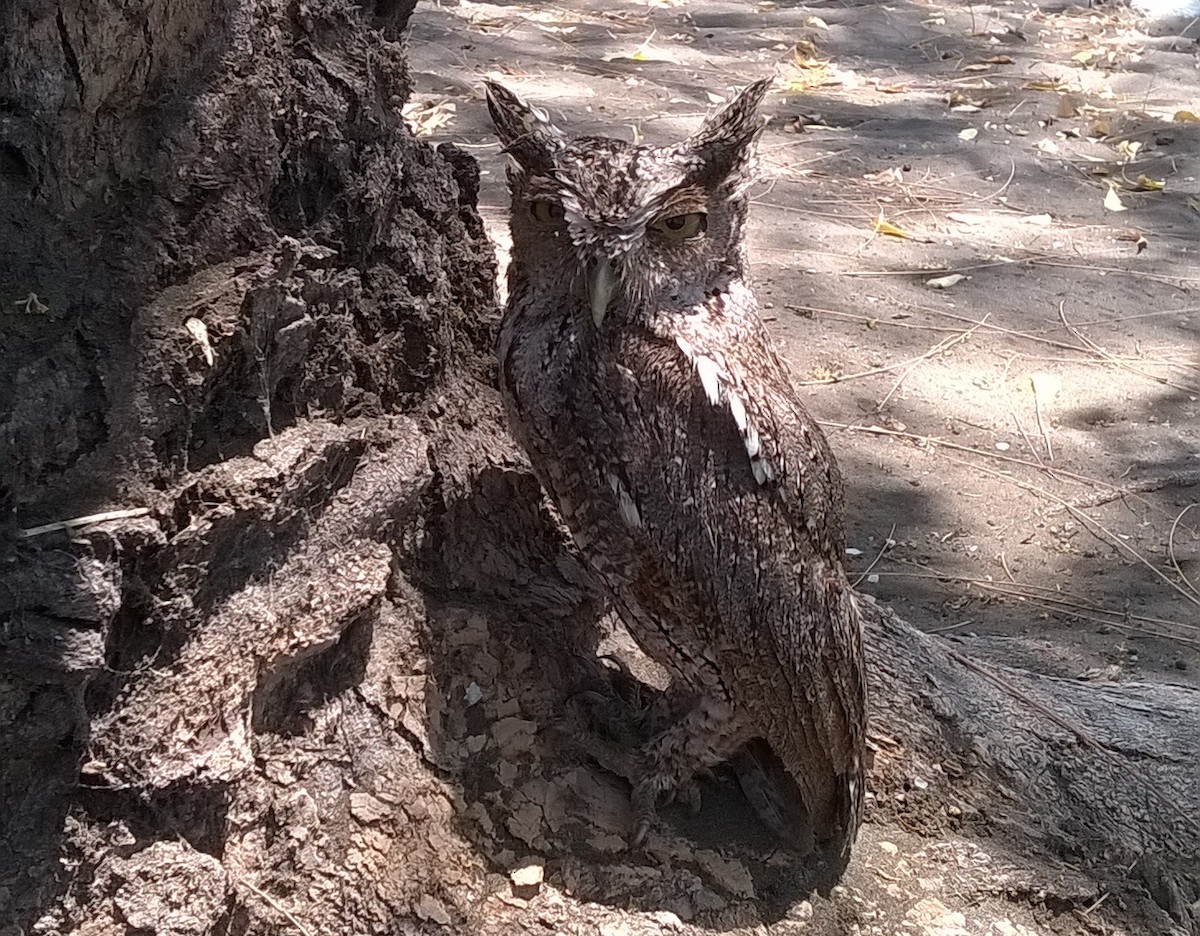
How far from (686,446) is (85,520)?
1.00 m

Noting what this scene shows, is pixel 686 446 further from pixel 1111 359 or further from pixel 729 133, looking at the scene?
pixel 1111 359

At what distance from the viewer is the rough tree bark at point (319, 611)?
5.08 feet

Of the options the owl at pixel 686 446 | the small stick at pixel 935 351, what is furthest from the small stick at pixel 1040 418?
the owl at pixel 686 446

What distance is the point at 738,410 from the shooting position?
1996 millimetres

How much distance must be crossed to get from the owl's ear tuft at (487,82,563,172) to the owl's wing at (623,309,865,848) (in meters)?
0.40

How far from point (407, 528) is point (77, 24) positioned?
1.00 metres

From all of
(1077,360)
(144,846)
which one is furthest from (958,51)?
(144,846)

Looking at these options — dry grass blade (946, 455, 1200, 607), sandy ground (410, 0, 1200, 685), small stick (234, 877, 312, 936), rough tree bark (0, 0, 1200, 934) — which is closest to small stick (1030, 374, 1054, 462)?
sandy ground (410, 0, 1200, 685)

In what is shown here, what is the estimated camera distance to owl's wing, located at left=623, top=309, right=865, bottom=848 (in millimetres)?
1984

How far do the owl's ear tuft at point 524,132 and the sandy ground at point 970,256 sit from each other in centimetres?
195

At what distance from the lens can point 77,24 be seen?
5.03 feet

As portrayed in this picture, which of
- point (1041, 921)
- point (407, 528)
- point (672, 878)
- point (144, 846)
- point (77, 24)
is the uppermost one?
point (77, 24)

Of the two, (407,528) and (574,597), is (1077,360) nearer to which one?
(574,597)

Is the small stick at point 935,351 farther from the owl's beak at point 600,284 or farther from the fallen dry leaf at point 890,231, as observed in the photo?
the owl's beak at point 600,284
